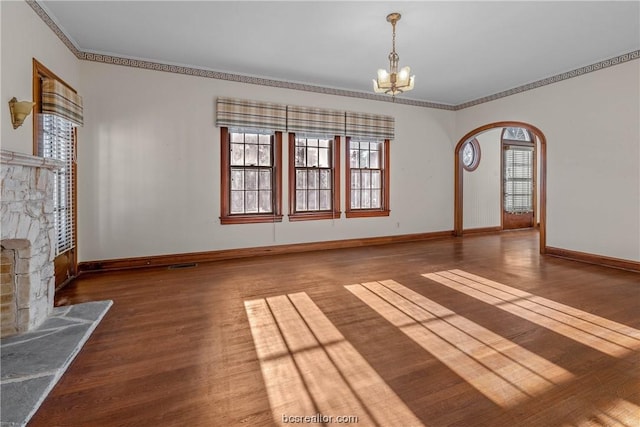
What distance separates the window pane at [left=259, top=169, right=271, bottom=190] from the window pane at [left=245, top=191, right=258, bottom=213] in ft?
0.56

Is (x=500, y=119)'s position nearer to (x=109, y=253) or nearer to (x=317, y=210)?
(x=317, y=210)

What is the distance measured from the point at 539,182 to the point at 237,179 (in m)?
6.52

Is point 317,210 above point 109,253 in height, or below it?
above

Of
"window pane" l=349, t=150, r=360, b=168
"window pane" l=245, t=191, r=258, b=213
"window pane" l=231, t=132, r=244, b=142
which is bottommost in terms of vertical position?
"window pane" l=245, t=191, r=258, b=213

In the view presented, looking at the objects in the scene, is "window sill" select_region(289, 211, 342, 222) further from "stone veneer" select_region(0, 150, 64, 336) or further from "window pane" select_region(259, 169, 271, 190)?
"stone veneer" select_region(0, 150, 64, 336)

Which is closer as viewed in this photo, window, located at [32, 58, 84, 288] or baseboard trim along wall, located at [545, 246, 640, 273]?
window, located at [32, 58, 84, 288]

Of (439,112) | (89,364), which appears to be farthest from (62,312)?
(439,112)

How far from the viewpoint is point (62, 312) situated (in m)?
2.94

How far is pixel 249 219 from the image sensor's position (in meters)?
5.47

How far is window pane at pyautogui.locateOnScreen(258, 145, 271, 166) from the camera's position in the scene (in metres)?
5.61

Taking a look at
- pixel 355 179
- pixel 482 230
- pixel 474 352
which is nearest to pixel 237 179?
pixel 355 179

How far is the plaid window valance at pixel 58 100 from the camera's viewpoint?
3.38 m

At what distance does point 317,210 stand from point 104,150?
134 inches

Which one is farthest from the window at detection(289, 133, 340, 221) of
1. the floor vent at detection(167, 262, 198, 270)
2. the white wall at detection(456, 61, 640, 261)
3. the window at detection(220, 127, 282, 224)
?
the white wall at detection(456, 61, 640, 261)
